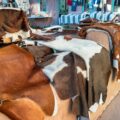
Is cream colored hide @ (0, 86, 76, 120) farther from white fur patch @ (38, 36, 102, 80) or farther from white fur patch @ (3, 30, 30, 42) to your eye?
white fur patch @ (3, 30, 30, 42)

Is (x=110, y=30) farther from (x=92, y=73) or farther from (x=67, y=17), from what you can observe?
(x=67, y=17)

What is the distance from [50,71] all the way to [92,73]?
46 cm

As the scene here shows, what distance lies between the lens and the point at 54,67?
1644mm

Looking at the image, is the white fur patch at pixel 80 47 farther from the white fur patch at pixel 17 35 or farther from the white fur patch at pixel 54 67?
the white fur patch at pixel 17 35

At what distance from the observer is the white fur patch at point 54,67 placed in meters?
1.56

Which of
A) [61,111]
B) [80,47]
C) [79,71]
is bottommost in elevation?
[61,111]

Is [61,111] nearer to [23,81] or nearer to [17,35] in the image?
[23,81]

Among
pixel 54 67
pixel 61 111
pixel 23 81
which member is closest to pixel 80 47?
pixel 54 67

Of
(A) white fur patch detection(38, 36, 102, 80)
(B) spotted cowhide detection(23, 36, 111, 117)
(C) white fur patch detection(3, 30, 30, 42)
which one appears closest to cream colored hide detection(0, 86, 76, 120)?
(B) spotted cowhide detection(23, 36, 111, 117)

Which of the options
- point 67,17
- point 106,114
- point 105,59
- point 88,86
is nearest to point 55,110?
point 88,86

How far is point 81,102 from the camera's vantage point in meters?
1.73

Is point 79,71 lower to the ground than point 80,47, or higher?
lower

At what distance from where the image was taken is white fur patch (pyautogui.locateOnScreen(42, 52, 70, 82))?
1561mm

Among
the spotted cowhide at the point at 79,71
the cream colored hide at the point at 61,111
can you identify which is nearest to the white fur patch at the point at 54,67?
the spotted cowhide at the point at 79,71
